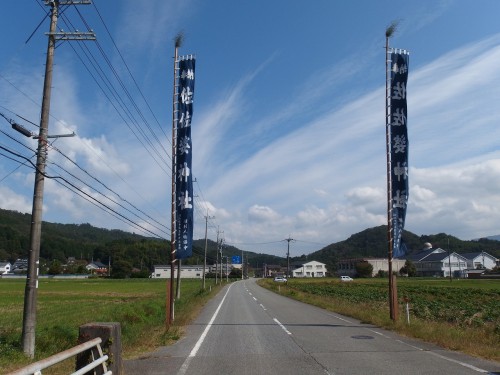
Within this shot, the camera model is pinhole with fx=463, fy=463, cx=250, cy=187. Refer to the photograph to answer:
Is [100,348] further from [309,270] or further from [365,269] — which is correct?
[309,270]

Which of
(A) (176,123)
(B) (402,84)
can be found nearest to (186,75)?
(A) (176,123)

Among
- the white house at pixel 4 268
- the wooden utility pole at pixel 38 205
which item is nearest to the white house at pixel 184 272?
the white house at pixel 4 268

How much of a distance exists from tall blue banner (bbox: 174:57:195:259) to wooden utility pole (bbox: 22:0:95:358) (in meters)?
5.87

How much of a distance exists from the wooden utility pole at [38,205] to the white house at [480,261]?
139900 mm

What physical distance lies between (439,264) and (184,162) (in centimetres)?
12932

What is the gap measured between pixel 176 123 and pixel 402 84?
31.3ft

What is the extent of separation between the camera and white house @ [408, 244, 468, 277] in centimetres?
13038

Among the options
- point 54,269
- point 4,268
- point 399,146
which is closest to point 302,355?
point 399,146

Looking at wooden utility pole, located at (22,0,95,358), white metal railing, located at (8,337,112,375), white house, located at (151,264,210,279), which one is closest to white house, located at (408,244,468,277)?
white house, located at (151,264,210,279)

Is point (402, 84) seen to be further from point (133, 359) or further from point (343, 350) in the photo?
point (133, 359)

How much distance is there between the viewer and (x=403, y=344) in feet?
41.8

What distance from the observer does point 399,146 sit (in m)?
19.2

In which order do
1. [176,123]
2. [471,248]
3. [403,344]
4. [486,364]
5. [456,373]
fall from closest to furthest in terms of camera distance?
[456,373], [486,364], [403,344], [176,123], [471,248]

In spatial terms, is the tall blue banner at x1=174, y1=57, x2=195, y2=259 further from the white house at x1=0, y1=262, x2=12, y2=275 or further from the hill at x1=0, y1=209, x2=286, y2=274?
the white house at x1=0, y1=262, x2=12, y2=275
